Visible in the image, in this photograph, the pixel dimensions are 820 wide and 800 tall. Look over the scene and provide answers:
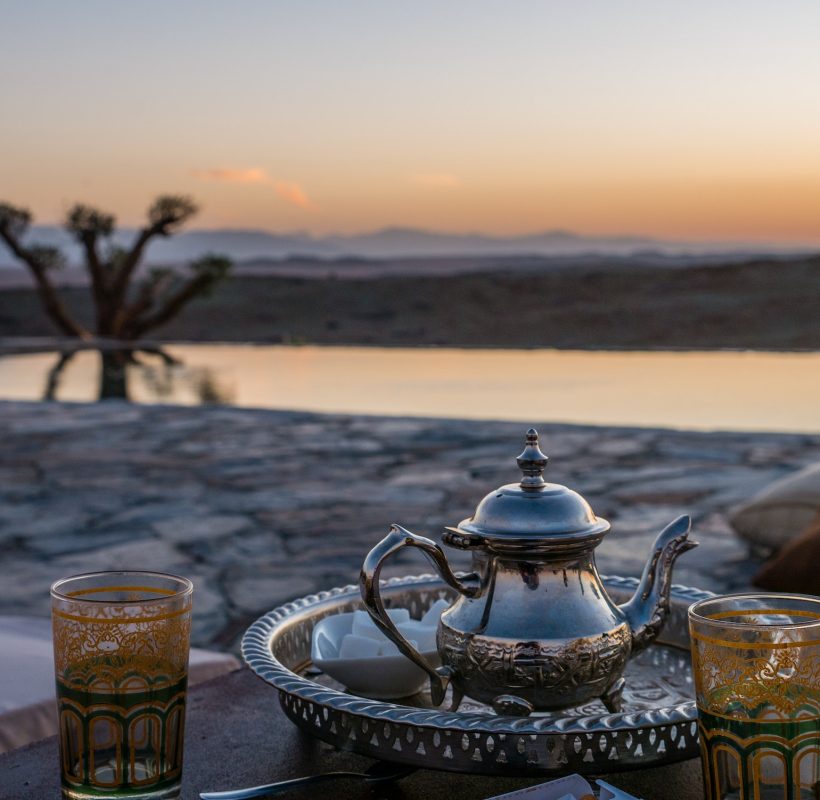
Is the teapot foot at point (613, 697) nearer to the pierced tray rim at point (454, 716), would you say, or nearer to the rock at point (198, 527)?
the pierced tray rim at point (454, 716)

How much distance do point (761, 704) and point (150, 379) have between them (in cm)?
868

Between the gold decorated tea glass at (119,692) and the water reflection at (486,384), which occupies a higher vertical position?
the gold decorated tea glass at (119,692)

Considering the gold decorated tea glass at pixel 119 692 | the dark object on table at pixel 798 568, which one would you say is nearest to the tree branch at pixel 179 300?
the dark object on table at pixel 798 568

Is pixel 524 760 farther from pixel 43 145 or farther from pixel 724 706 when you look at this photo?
pixel 43 145

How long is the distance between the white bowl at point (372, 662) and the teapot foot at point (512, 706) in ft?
0.34

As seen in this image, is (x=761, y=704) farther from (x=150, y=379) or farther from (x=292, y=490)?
(x=150, y=379)

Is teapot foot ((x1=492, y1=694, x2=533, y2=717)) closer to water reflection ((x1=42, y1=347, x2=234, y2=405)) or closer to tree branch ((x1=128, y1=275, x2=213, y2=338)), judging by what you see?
water reflection ((x1=42, y1=347, x2=234, y2=405))

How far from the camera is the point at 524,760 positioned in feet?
2.83

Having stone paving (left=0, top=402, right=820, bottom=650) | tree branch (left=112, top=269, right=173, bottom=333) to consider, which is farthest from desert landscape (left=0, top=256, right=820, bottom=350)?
stone paving (left=0, top=402, right=820, bottom=650)

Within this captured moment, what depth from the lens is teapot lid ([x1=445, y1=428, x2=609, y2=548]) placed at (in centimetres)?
94

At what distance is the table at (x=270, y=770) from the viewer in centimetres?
93

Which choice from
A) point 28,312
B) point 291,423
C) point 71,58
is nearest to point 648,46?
point 291,423

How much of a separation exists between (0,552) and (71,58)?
1069cm

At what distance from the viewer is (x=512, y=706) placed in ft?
3.08
